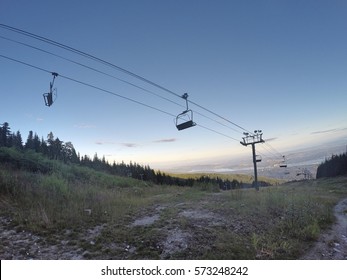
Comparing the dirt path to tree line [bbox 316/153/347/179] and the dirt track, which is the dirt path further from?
tree line [bbox 316/153/347/179]

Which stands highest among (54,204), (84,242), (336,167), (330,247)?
(336,167)

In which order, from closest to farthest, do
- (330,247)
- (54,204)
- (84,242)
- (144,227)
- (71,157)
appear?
(84,242)
(330,247)
(144,227)
(54,204)
(71,157)

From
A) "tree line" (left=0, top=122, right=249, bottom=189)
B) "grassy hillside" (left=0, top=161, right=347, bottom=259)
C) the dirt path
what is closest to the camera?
"grassy hillside" (left=0, top=161, right=347, bottom=259)

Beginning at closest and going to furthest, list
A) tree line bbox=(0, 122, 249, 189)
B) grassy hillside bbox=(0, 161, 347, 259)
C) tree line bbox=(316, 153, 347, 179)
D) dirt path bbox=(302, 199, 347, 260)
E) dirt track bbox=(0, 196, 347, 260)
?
dirt track bbox=(0, 196, 347, 260) → grassy hillside bbox=(0, 161, 347, 259) → dirt path bbox=(302, 199, 347, 260) → tree line bbox=(0, 122, 249, 189) → tree line bbox=(316, 153, 347, 179)

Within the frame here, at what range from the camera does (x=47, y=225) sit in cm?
955

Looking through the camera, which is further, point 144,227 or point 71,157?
point 71,157

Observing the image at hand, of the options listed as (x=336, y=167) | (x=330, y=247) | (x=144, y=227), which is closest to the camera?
(x=330, y=247)

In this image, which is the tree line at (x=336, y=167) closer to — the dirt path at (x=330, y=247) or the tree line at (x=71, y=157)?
the tree line at (x=71, y=157)

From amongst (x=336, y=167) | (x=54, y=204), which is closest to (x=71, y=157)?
(x=54, y=204)

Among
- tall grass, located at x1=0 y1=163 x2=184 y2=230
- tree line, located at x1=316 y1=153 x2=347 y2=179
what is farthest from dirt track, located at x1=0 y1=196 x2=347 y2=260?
tree line, located at x1=316 y1=153 x2=347 y2=179

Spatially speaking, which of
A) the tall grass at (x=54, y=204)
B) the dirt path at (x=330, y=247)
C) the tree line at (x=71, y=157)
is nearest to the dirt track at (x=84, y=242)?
the dirt path at (x=330, y=247)

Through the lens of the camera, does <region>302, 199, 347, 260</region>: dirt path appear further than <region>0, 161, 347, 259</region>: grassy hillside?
Yes

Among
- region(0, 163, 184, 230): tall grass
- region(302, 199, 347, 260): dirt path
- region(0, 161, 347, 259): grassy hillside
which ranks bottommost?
region(302, 199, 347, 260): dirt path

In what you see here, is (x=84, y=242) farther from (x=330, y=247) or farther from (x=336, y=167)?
(x=336, y=167)
